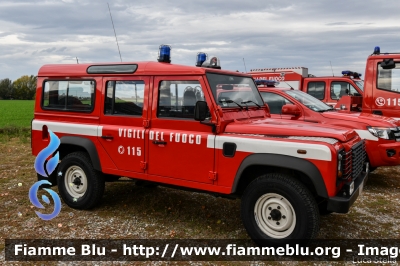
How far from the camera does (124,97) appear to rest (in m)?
5.11

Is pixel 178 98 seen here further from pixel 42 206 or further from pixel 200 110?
pixel 42 206

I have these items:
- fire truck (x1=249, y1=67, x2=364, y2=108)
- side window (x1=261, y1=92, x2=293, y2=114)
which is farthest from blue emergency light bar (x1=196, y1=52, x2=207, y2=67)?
fire truck (x1=249, y1=67, x2=364, y2=108)

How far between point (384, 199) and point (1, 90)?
252 ft

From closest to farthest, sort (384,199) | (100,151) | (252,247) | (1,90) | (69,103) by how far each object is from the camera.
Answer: (252,247), (100,151), (69,103), (384,199), (1,90)

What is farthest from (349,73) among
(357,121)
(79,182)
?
(79,182)

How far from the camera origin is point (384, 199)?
6367 mm

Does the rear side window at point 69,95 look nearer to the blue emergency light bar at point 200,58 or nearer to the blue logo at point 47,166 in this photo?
the blue logo at point 47,166

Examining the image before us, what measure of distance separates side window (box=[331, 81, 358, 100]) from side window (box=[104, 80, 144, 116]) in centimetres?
716

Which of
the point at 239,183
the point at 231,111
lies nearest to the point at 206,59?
the point at 231,111

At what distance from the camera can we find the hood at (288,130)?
159 inches

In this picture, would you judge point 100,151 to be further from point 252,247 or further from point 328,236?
point 328,236

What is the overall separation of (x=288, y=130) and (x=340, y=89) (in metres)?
7.04

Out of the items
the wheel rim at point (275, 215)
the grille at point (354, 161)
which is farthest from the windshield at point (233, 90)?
the grille at point (354, 161)

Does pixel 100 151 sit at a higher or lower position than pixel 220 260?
higher
